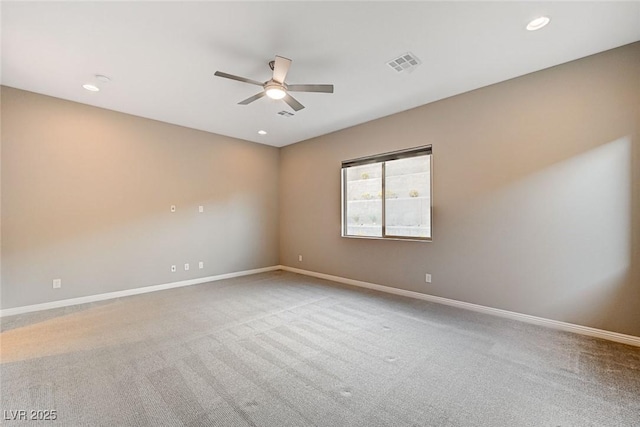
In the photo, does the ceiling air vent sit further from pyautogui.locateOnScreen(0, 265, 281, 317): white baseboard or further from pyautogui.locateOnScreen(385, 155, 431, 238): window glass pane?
pyautogui.locateOnScreen(0, 265, 281, 317): white baseboard

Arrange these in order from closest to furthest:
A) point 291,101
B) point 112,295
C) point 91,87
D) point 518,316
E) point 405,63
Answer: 1. point 405,63
2. point 291,101
3. point 518,316
4. point 91,87
5. point 112,295

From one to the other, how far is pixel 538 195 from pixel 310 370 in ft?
10.7

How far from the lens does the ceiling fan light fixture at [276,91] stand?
2.87 metres

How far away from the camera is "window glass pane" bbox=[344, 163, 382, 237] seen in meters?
4.84

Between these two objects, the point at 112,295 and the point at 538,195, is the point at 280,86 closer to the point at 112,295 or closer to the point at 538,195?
the point at 538,195

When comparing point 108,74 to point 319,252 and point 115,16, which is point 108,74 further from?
point 319,252

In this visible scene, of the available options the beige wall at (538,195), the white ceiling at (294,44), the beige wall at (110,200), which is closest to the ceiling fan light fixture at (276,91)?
the white ceiling at (294,44)

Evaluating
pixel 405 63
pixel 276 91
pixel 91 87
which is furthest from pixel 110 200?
pixel 405 63

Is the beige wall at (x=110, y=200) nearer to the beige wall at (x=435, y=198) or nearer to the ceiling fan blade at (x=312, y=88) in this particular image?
the beige wall at (x=435, y=198)

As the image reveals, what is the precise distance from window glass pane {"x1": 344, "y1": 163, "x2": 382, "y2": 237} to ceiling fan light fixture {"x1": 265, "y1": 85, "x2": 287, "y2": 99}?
7.82ft

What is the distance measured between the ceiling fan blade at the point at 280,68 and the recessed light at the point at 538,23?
2.23 meters

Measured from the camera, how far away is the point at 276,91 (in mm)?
2926

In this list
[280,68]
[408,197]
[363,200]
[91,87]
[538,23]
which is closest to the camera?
[538,23]

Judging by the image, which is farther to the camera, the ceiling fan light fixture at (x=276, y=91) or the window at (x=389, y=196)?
the window at (x=389, y=196)
